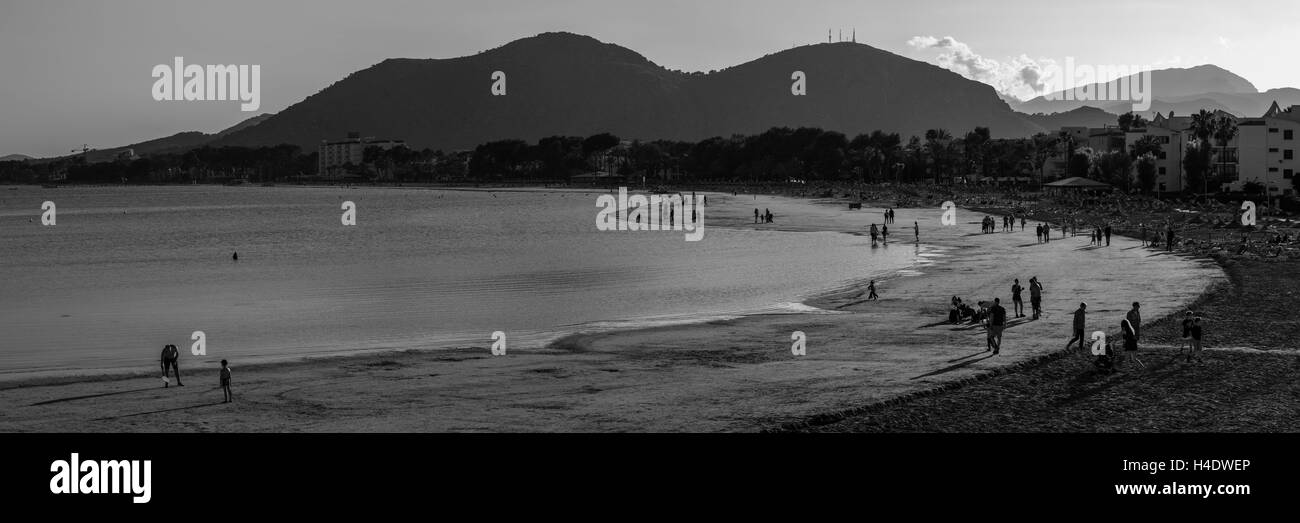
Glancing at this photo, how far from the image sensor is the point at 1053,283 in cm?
3488

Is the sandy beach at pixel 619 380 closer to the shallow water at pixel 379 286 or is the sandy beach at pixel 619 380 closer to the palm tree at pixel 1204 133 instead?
the shallow water at pixel 379 286

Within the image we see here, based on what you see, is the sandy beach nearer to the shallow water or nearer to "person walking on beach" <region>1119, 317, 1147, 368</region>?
"person walking on beach" <region>1119, 317, 1147, 368</region>

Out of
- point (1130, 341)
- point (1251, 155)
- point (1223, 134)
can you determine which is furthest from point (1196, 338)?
point (1223, 134)

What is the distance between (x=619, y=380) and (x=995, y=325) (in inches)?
290

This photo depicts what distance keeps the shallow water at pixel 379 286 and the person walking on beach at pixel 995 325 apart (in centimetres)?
1011

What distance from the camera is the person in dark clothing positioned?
21.2 m

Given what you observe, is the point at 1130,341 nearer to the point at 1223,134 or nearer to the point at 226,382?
the point at 226,382

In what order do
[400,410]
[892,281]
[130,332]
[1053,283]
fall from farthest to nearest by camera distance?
[892,281]
[1053,283]
[130,332]
[400,410]
